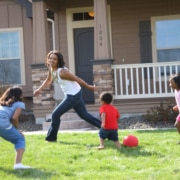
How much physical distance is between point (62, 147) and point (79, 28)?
7.65m

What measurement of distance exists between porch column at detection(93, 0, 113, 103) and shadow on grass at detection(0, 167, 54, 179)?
6.46 metres

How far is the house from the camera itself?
12.8 m

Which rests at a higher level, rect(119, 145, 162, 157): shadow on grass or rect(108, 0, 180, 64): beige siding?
rect(108, 0, 180, 64): beige siding

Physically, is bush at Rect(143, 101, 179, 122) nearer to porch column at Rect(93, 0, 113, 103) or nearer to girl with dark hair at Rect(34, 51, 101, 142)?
porch column at Rect(93, 0, 113, 103)

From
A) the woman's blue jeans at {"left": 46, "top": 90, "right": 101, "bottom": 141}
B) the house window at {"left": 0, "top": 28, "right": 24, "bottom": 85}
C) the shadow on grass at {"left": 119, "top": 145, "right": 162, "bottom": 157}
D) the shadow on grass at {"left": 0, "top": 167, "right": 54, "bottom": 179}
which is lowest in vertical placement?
the shadow on grass at {"left": 0, "top": 167, "right": 54, "bottom": 179}

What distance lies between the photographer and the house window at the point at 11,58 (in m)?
15.0

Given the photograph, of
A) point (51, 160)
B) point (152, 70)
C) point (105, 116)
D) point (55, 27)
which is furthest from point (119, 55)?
point (51, 160)

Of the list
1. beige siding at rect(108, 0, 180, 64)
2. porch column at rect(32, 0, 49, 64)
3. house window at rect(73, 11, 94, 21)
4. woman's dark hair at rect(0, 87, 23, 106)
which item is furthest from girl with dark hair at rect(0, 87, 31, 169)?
house window at rect(73, 11, 94, 21)

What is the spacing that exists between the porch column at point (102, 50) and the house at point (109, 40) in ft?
0.08

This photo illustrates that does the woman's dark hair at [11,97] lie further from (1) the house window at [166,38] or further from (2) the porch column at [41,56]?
(1) the house window at [166,38]

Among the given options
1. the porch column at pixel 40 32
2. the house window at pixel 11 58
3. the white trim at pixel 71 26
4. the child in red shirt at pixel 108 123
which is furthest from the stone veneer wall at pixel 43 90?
the child in red shirt at pixel 108 123

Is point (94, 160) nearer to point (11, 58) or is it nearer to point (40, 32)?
point (40, 32)

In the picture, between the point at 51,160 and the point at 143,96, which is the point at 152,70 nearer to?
the point at 143,96

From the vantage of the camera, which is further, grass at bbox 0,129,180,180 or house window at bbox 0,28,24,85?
house window at bbox 0,28,24,85
